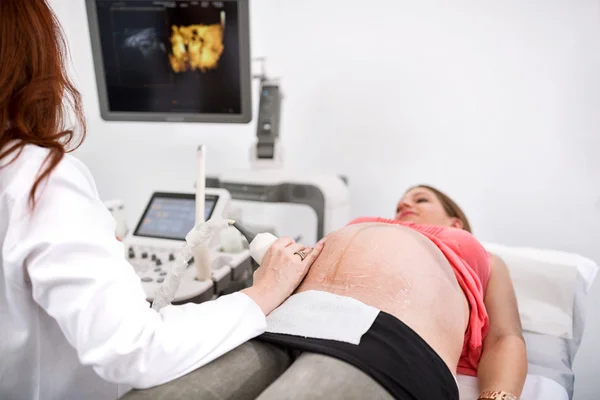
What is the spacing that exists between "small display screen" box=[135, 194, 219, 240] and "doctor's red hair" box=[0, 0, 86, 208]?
929 mm

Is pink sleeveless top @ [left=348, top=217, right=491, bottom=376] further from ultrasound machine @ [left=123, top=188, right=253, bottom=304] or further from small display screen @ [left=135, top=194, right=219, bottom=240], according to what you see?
small display screen @ [left=135, top=194, right=219, bottom=240]

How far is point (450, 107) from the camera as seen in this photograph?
2104mm

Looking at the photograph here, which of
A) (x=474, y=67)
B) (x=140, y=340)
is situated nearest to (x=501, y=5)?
(x=474, y=67)

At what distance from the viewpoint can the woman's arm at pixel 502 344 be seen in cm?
108

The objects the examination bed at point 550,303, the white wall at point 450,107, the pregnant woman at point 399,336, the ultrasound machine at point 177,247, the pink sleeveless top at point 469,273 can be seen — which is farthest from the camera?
the white wall at point 450,107

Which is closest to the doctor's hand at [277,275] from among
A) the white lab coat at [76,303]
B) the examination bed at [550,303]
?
the white lab coat at [76,303]

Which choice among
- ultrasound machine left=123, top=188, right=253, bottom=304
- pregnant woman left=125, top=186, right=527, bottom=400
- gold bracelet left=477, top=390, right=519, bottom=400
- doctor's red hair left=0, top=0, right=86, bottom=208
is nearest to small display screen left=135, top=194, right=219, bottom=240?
ultrasound machine left=123, top=188, right=253, bottom=304

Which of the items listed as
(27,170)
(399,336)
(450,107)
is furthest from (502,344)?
(450,107)

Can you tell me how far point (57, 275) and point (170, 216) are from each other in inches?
43.6

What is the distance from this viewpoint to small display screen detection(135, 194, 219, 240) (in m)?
1.70

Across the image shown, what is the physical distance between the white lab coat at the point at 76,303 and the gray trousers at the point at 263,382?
3cm

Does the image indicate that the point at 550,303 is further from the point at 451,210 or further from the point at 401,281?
the point at 401,281

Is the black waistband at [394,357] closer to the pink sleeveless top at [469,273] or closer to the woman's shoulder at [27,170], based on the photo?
the pink sleeveless top at [469,273]

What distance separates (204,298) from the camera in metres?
1.42
